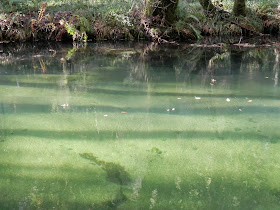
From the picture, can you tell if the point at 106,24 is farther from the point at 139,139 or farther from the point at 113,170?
the point at 113,170

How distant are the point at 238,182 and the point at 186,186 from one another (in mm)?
380

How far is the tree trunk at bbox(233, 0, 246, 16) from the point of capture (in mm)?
10148

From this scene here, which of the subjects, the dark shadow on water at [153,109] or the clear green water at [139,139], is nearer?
the clear green water at [139,139]

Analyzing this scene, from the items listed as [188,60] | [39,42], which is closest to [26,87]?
[188,60]

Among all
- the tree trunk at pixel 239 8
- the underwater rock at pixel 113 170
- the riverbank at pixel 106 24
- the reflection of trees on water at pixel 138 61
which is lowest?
the underwater rock at pixel 113 170

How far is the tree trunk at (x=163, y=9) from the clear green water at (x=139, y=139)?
388 centimetres

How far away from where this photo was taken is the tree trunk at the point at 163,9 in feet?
29.0

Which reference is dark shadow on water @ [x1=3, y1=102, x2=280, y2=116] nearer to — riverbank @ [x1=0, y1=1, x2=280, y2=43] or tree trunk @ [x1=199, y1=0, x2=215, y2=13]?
riverbank @ [x1=0, y1=1, x2=280, y2=43]

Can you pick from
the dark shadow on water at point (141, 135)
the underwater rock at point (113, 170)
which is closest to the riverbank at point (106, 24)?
the dark shadow on water at point (141, 135)

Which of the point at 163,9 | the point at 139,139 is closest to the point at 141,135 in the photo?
the point at 139,139

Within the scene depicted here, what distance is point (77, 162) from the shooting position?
2488mm

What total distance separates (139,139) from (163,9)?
270 inches

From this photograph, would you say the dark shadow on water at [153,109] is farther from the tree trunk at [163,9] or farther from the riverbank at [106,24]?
the tree trunk at [163,9]

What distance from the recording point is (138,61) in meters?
6.52
